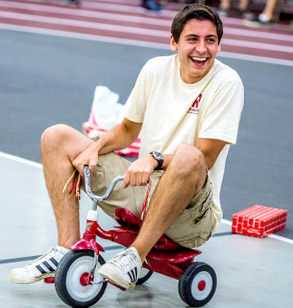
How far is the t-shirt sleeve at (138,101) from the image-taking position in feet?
11.7

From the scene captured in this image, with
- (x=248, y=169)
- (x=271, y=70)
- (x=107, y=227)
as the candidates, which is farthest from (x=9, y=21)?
(x=107, y=227)

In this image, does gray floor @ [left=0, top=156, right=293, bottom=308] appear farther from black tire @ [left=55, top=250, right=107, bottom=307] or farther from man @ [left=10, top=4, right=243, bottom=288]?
man @ [left=10, top=4, right=243, bottom=288]

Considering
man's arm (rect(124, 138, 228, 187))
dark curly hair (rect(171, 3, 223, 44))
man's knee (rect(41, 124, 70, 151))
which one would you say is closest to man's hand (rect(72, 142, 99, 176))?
man's knee (rect(41, 124, 70, 151))

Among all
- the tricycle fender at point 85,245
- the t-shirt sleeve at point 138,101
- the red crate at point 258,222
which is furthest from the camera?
the red crate at point 258,222

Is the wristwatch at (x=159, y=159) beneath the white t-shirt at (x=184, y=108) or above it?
beneath

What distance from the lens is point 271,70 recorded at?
A: 415 inches

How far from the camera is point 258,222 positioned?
13.9ft

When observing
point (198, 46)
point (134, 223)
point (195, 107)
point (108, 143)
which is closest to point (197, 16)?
point (198, 46)

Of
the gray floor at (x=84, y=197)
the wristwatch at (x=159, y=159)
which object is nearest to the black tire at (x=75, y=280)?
the gray floor at (x=84, y=197)

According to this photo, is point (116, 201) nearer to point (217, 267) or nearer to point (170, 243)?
point (170, 243)

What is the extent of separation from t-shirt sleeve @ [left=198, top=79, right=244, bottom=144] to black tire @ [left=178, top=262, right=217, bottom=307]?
0.54 m

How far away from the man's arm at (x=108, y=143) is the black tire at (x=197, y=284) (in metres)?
Answer: 0.59

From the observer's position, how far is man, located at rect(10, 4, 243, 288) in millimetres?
3088

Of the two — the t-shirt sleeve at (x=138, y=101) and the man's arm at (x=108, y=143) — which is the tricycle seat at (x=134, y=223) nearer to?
the man's arm at (x=108, y=143)
